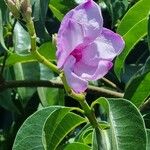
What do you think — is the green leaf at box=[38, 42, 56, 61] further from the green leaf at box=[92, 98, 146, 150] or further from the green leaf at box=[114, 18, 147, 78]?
the green leaf at box=[92, 98, 146, 150]

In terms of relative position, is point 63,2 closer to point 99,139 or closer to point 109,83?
point 109,83

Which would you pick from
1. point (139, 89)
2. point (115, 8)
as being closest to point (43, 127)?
point (139, 89)

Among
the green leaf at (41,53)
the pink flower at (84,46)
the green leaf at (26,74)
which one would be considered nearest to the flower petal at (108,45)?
the pink flower at (84,46)

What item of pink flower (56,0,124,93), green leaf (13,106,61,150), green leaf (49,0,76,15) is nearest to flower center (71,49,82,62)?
pink flower (56,0,124,93)

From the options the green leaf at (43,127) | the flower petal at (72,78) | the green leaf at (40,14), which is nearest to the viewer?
the flower petal at (72,78)

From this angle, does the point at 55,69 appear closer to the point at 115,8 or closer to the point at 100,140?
the point at 100,140

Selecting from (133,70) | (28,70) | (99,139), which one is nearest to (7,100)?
(28,70)

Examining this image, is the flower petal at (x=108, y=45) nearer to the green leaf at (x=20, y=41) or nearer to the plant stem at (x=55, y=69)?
the plant stem at (x=55, y=69)
